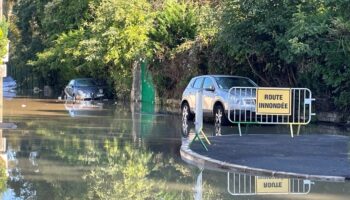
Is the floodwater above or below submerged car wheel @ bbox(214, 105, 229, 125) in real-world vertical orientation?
below

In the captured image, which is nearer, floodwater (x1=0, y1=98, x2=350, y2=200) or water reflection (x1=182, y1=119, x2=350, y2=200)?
water reflection (x1=182, y1=119, x2=350, y2=200)

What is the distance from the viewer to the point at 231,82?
23.9 metres

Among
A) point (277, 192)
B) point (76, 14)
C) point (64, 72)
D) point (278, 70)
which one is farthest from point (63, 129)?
point (64, 72)

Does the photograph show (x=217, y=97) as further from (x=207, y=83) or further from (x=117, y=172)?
(x=117, y=172)

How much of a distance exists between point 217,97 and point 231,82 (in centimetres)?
115

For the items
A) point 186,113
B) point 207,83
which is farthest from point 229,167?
point 186,113

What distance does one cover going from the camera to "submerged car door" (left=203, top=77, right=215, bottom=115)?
23538 mm

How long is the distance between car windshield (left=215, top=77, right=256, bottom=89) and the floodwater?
295cm

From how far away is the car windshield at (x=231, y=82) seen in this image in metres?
23.6

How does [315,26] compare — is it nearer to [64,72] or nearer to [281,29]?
[281,29]

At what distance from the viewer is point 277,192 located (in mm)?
10797

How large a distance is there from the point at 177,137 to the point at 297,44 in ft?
18.0

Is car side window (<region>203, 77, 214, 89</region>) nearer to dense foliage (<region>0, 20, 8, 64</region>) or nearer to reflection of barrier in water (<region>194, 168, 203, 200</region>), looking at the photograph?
dense foliage (<region>0, 20, 8, 64</region>)

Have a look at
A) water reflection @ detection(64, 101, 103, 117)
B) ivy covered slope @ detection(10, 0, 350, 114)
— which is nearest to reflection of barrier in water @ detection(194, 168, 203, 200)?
ivy covered slope @ detection(10, 0, 350, 114)
